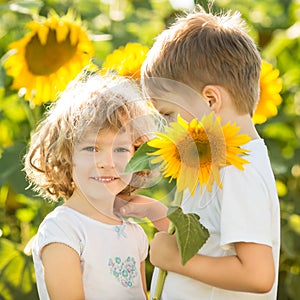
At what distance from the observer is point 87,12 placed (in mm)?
3230

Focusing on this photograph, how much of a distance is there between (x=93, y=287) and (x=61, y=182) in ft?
0.73

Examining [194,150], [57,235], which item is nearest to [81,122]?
[57,235]

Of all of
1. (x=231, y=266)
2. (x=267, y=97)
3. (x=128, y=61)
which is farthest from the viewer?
(x=267, y=97)

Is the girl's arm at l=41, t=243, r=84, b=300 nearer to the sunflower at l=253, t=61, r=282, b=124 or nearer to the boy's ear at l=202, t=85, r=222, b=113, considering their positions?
the boy's ear at l=202, t=85, r=222, b=113

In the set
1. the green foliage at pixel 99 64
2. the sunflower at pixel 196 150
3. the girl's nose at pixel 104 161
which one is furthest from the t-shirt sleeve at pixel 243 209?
the green foliage at pixel 99 64

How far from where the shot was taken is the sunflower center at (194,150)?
5.04 ft

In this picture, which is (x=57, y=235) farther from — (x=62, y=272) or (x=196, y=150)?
(x=196, y=150)

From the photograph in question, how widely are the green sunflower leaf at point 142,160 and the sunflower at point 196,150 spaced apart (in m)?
0.01

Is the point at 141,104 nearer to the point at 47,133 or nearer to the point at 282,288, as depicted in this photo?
the point at 47,133

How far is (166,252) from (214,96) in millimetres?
283

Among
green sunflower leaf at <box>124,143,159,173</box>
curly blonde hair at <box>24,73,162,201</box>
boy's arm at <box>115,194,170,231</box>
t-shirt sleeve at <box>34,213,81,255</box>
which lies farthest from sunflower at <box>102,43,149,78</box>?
green sunflower leaf at <box>124,143,159,173</box>

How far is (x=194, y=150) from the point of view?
1.55 m

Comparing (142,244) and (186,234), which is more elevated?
(186,234)

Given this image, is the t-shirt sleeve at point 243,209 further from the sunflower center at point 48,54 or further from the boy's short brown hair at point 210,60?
the sunflower center at point 48,54
